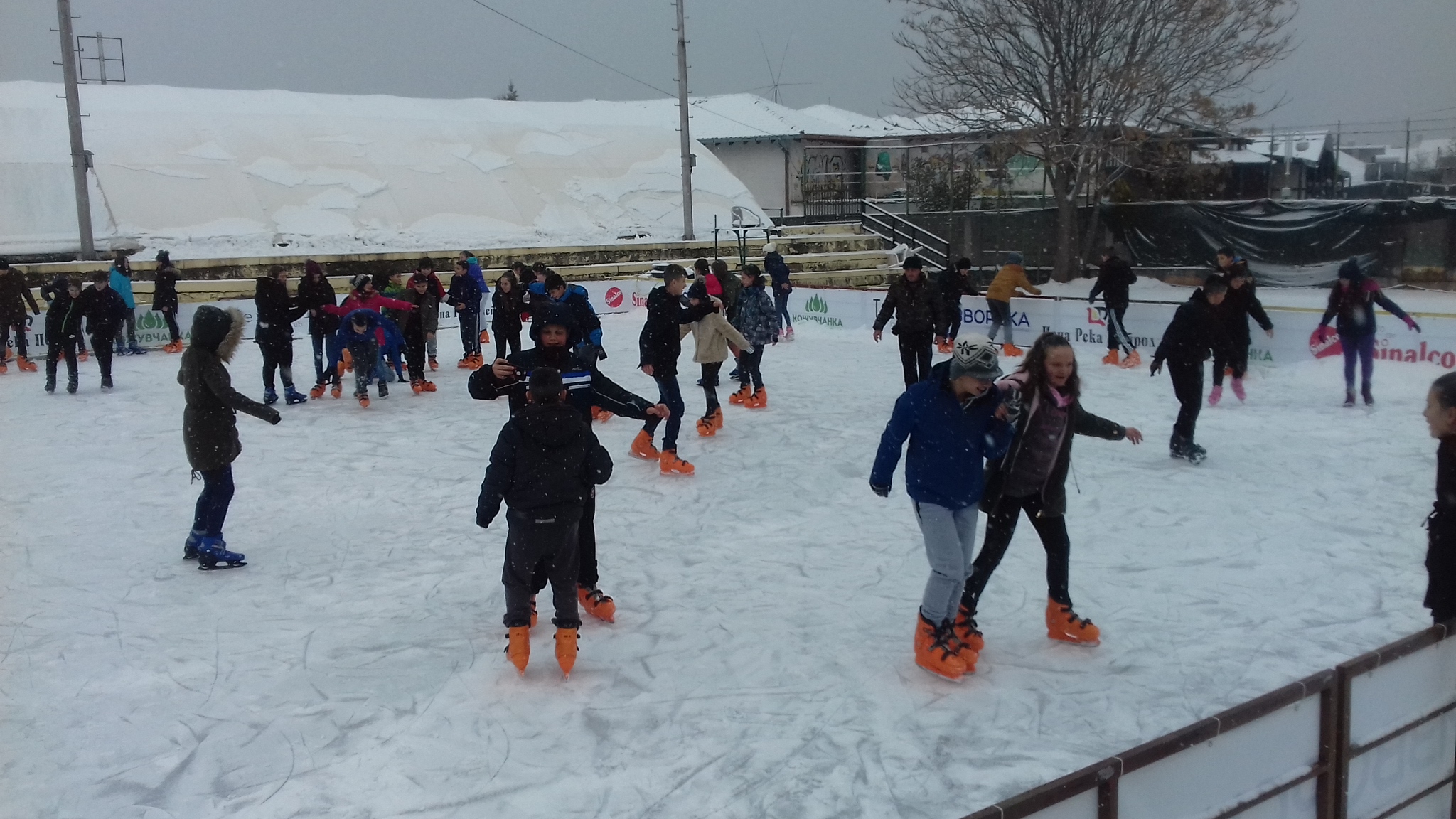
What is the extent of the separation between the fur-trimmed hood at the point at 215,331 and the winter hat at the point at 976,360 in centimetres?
410

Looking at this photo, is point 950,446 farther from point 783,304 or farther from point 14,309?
point 14,309

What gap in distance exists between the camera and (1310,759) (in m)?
2.80

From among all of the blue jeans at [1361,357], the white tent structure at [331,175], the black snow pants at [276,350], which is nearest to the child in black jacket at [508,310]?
the black snow pants at [276,350]

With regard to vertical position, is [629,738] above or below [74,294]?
below

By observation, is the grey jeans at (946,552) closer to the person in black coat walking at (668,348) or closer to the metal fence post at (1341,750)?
the metal fence post at (1341,750)

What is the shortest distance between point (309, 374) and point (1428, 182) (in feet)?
65.3

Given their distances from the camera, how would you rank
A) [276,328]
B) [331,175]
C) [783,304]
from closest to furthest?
[276,328] < [783,304] < [331,175]

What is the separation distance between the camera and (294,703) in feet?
14.8

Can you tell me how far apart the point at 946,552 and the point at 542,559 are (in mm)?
1692

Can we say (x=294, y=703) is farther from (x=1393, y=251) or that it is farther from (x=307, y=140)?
(x=307, y=140)

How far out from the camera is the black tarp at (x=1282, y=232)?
20.4m

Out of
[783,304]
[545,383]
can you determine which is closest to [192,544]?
[545,383]

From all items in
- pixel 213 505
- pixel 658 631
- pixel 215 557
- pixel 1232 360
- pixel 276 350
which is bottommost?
pixel 658 631

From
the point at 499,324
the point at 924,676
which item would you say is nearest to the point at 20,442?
the point at 499,324
